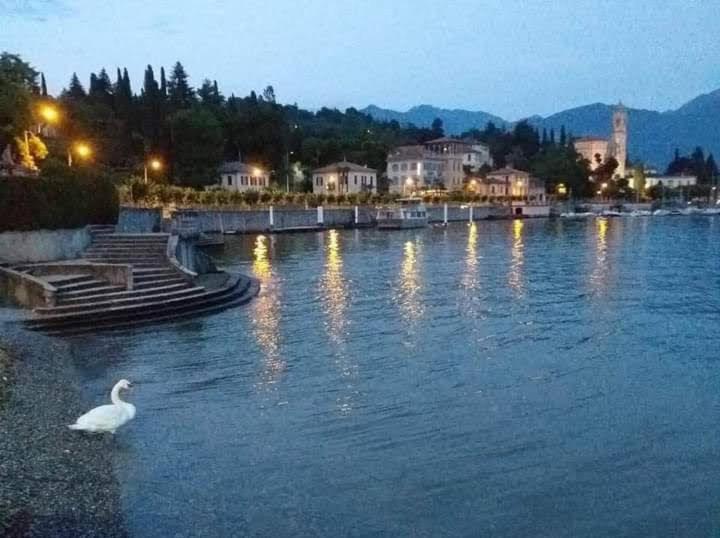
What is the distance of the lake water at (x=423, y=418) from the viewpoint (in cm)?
841

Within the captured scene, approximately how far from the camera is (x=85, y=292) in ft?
63.3

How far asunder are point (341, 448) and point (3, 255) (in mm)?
15211

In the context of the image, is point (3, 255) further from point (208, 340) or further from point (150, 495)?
point (150, 495)

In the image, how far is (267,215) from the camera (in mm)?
77125

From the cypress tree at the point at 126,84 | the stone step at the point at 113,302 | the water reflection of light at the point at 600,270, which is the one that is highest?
the cypress tree at the point at 126,84

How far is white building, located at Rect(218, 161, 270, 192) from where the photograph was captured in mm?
90750

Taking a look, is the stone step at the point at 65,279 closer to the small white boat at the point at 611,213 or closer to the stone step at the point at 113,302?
the stone step at the point at 113,302

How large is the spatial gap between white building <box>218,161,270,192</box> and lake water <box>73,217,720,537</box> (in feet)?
223

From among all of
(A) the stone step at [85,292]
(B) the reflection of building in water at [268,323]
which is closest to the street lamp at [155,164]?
(B) the reflection of building in water at [268,323]

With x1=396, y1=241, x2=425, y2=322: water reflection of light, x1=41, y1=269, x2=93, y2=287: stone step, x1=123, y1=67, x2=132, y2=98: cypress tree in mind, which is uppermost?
x1=123, y1=67, x2=132, y2=98: cypress tree

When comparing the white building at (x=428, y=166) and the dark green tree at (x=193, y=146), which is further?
the white building at (x=428, y=166)

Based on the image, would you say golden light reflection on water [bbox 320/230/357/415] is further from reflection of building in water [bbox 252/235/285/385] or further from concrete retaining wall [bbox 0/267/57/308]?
concrete retaining wall [bbox 0/267/57/308]

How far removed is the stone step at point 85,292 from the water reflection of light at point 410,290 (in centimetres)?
867

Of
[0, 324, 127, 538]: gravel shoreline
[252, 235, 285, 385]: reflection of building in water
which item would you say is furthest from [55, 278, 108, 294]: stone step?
[0, 324, 127, 538]: gravel shoreline
